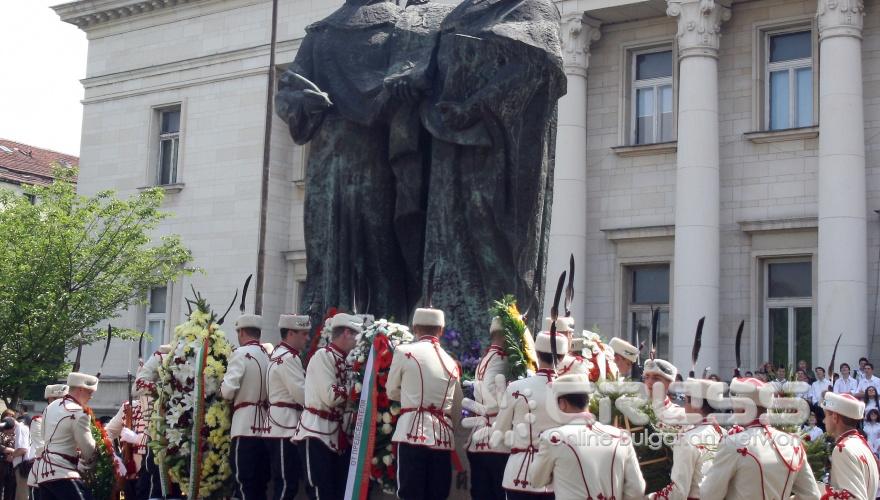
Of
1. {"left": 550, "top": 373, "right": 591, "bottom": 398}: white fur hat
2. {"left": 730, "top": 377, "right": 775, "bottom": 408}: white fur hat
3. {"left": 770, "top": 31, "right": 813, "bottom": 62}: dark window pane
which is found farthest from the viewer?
{"left": 770, "top": 31, "right": 813, "bottom": 62}: dark window pane

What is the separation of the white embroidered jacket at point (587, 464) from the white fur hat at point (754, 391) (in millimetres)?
1000

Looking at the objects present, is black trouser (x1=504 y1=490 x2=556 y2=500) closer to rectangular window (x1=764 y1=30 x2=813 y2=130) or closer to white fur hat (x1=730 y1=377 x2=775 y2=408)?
white fur hat (x1=730 y1=377 x2=775 y2=408)

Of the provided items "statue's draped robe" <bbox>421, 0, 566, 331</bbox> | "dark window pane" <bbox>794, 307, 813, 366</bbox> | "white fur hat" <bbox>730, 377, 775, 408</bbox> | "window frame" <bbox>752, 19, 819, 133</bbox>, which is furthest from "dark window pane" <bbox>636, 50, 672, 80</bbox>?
"white fur hat" <bbox>730, 377, 775, 408</bbox>

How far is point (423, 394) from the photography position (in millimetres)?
9648

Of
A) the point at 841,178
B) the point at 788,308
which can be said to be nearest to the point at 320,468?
the point at 841,178

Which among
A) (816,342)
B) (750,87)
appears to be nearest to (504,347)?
(816,342)

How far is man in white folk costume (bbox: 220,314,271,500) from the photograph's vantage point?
1071 cm

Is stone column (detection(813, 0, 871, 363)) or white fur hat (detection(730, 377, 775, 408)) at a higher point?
stone column (detection(813, 0, 871, 363))

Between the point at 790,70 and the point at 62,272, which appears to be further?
the point at 62,272

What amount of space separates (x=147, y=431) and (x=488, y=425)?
3.77 m

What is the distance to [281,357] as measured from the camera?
10625 mm

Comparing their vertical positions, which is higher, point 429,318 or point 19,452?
point 429,318

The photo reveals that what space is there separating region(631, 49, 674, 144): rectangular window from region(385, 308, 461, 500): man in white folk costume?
22280 millimetres

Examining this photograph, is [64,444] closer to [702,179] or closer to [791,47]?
[702,179]
